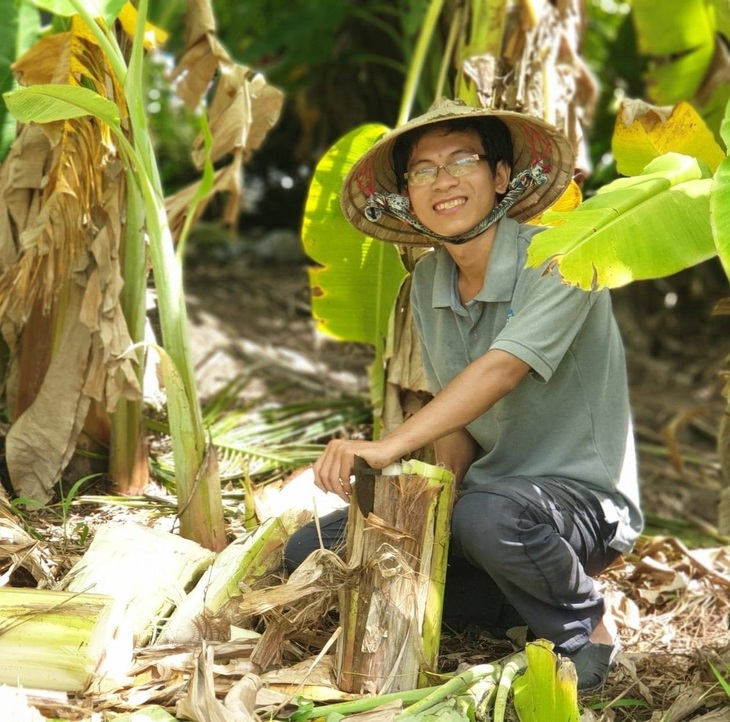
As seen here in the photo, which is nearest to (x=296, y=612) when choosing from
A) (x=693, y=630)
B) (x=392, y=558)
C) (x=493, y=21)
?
(x=392, y=558)

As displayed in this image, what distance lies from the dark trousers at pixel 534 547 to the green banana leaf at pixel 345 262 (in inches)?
38.2

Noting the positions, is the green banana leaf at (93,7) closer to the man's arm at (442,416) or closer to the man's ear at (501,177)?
the man's ear at (501,177)

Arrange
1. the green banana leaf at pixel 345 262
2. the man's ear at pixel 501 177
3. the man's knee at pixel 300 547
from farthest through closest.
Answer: the green banana leaf at pixel 345 262 < the man's ear at pixel 501 177 < the man's knee at pixel 300 547

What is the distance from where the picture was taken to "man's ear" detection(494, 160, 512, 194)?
2.54 m

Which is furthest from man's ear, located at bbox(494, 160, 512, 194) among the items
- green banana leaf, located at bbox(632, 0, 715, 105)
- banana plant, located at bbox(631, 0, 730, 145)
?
green banana leaf, located at bbox(632, 0, 715, 105)

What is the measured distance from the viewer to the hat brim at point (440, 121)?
Answer: 7.95 feet

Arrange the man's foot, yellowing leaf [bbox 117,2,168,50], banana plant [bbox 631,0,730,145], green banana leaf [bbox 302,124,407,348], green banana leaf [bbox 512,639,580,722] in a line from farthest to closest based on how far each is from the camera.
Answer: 1. banana plant [bbox 631,0,730,145]
2. green banana leaf [bbox 302,124,407,348]
3. yellowing leaf [bbox 117,2,168,50]
4. the man's foot
5. green banana leaf [bbox 512,639,580,722]

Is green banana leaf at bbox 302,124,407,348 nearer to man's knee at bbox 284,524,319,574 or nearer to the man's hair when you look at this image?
the man's hair

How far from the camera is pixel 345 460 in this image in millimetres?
2145

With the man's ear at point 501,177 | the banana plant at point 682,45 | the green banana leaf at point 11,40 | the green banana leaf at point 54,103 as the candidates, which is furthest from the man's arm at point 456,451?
the banana plant at point 682,45

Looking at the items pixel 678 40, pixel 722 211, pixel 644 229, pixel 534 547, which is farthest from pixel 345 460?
pixel 678 40

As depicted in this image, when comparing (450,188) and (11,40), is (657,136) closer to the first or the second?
(450,188)

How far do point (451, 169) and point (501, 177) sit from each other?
196 mm

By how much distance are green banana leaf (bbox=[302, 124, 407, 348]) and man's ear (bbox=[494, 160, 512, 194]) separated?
2.23 ft
